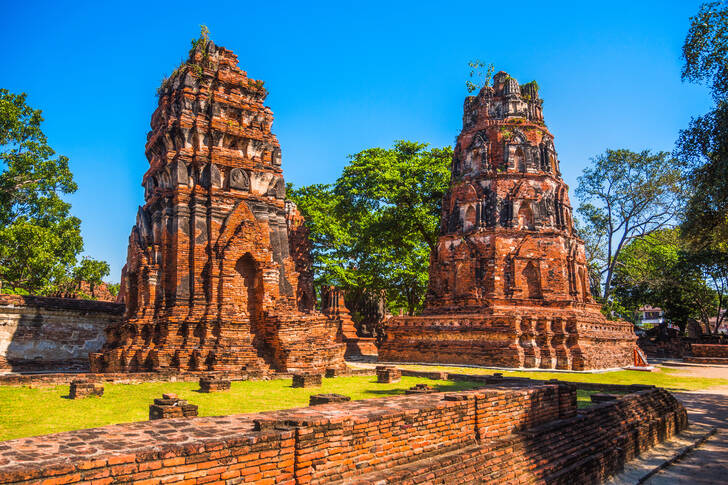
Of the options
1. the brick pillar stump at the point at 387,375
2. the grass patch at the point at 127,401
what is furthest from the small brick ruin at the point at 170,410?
the brick pillar stump at the point at 387,375

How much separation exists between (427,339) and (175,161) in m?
13.9

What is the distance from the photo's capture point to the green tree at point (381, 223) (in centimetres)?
3219

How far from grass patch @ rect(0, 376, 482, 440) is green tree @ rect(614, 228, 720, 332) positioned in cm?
3042

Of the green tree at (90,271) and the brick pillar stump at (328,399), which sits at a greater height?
the green tree at (90,271)

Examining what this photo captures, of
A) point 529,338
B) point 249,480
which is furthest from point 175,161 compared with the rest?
point 529,338

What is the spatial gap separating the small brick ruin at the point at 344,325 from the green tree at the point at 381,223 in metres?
0.97

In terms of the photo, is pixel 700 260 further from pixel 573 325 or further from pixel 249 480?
pixel 249 480

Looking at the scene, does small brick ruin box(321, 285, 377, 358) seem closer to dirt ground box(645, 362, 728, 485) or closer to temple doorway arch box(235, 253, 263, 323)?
temple doorway arch box(235, 253, 263, 323)

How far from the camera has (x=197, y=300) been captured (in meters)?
15.4

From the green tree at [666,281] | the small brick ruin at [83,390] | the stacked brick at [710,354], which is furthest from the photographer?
the green tree at [666,281]

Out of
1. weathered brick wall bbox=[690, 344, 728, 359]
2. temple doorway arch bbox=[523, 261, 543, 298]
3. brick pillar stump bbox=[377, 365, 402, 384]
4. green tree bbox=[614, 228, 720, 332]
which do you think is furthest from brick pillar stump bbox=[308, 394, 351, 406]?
green tree bbox=[614, 228, 720, 332]

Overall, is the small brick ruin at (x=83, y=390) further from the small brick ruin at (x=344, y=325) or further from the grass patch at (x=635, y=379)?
the small brick ruin at (x=344, y=325)

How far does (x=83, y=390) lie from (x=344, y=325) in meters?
22.4

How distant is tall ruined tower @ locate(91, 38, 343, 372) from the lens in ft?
49.0
